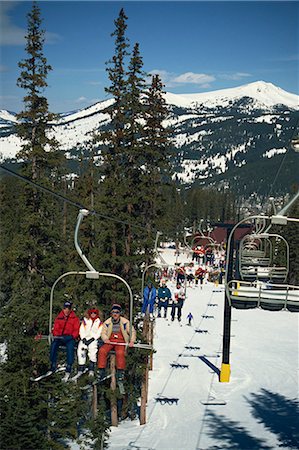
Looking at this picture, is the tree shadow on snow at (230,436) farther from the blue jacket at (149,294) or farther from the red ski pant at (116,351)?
the red ski pant at (116,351)

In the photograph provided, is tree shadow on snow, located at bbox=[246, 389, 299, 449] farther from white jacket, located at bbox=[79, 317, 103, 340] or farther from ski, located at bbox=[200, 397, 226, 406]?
white jacket, located at bbox=[79, 317, 103, 340]

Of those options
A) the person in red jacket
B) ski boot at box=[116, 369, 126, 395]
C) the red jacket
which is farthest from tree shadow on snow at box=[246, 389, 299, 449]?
the red jacket

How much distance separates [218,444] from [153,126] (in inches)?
525

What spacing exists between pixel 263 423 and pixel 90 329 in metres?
14.4

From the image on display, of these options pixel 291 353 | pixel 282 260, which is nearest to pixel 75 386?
pixel 291 353

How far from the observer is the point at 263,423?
74.5 feet

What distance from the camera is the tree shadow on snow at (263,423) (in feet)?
67.3

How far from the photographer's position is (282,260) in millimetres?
52531

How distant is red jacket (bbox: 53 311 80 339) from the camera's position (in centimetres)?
1091

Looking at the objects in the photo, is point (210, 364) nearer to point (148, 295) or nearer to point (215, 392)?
point (215, 392)

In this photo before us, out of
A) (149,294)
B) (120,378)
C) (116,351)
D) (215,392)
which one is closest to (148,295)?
(149,294)

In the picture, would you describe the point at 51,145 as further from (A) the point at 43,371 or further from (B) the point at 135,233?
(A) the point at 43,371

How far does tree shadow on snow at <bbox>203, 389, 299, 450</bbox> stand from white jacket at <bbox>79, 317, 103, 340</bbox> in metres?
11.2

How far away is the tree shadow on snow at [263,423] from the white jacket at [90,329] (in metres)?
11.2
